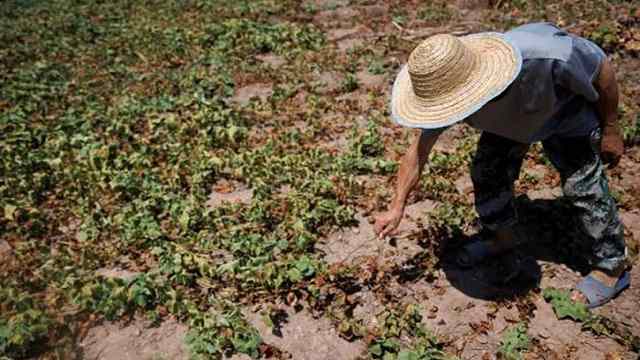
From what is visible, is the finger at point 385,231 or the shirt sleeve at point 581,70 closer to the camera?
the shirt sleeve at point 581,70

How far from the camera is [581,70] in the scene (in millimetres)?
3074

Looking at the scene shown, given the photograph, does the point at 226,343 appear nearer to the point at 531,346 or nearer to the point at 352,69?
the point at 531,346

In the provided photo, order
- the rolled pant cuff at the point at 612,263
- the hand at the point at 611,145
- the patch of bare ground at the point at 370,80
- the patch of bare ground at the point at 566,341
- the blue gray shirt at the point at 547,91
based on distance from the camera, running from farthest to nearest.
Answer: the patch of bare ground at the point at 370,80
the rolled pant cuff at the point at 612,263
the patch of bare ground at the point at 566,341
the hand at the point at 611,145
the blue gray shirt at the point at 547,91

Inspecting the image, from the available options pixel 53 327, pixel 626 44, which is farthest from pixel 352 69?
pixel 53 327

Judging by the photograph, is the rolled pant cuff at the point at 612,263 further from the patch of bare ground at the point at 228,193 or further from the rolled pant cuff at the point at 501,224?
the patch of bare ground at the point at 228,193

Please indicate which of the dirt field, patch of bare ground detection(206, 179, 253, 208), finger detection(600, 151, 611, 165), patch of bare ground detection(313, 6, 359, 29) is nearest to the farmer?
finger detection(600, 151, 611, 165)

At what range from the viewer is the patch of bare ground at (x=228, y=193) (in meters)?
5.50

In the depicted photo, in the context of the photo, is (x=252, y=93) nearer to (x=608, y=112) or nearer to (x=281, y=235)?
→ (x=281, y=235)

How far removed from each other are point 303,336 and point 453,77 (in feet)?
7.17

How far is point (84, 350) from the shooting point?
4.05m

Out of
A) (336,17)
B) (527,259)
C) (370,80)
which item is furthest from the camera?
(336,17)

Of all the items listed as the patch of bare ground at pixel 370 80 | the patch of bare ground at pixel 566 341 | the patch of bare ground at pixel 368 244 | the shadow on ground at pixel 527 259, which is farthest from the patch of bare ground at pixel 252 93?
the patch of bare ground at pixel 566 341

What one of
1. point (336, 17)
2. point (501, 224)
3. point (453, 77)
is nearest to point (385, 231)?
point (453, 77)

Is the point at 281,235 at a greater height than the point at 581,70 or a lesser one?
lesser
